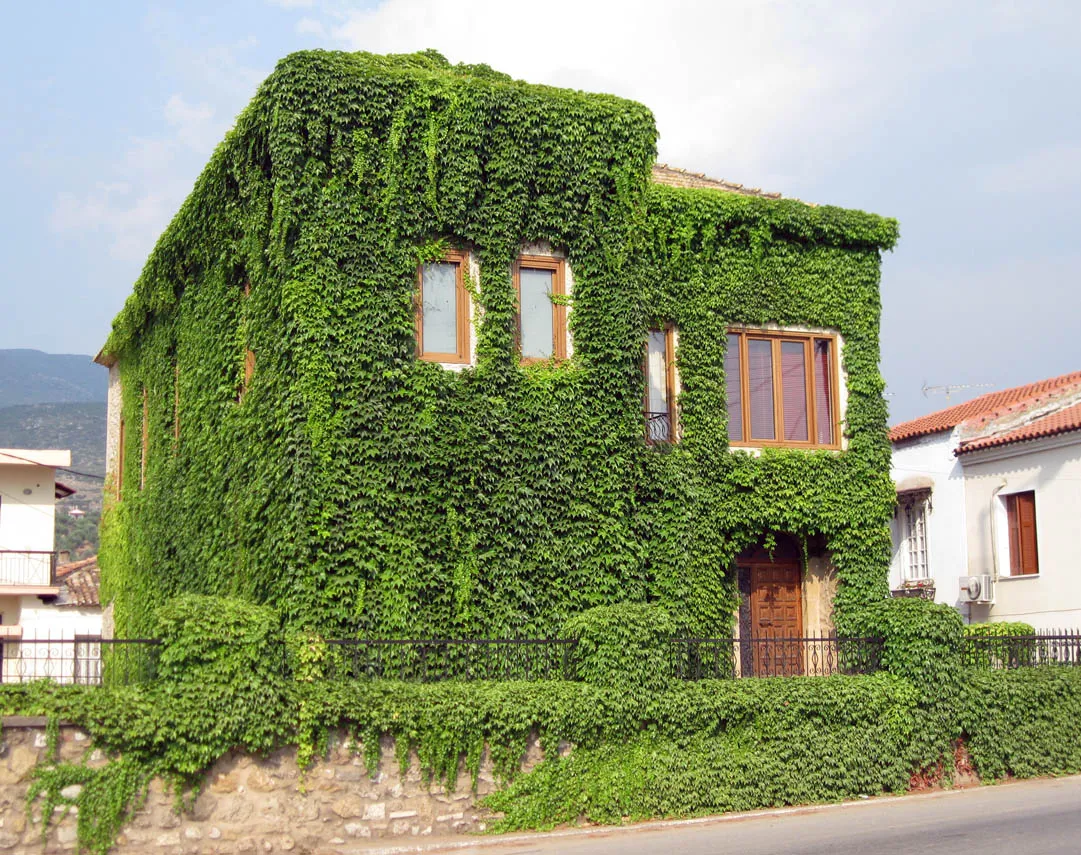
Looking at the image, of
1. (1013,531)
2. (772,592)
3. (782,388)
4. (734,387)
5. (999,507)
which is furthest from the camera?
(999,507)

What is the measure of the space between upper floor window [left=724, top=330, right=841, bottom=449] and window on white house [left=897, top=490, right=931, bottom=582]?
26.9ft

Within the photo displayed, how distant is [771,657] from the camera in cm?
1884

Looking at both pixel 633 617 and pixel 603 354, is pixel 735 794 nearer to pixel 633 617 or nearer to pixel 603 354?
pixel 633 617

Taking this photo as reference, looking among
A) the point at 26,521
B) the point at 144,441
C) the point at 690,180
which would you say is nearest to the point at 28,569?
the point at 26,521

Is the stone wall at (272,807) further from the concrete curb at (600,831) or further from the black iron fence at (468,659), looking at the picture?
the black iron fence at (468,659)

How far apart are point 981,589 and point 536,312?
43.6 feet

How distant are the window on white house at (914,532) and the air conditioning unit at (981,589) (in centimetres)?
191

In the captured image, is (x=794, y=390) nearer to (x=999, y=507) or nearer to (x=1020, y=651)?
(x=1020, y=651)

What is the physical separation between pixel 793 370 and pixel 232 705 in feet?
37.3

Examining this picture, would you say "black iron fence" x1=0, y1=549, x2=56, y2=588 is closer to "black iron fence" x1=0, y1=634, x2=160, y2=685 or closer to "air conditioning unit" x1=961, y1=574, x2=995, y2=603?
"black iron fence" x1=0, y1=634, x2=160, y2=685

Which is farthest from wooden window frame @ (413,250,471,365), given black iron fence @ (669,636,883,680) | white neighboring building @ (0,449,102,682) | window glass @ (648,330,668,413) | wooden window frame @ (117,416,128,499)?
white neighboring building @ (0,449,102,682)

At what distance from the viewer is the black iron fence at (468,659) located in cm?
1502

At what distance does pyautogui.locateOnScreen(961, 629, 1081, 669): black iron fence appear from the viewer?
17984 mm

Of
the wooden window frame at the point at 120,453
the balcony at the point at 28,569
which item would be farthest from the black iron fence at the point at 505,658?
→ the balcony at the point at 28,569
